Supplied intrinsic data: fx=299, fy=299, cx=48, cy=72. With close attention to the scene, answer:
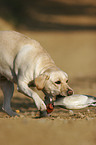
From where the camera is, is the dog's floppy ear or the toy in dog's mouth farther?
the toy in dog's mouth

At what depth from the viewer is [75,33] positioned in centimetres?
2078

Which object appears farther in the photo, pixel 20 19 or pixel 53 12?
pixel 53 12

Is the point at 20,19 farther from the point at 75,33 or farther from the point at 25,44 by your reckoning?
the point at 25,44

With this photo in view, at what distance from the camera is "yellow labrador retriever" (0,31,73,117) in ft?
17.0

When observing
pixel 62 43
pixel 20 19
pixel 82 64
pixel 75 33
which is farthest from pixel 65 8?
pixel 82 64

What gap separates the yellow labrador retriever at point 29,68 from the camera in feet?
17.0

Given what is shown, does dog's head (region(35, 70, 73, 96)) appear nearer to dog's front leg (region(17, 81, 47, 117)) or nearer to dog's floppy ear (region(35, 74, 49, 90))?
dog's floppy ear (region(35, 74, 49, 90))

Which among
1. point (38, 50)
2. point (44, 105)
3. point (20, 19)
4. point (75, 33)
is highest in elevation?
point (20, 19)

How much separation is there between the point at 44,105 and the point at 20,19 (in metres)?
20.2

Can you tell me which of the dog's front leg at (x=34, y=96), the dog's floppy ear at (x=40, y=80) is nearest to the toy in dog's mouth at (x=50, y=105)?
Result: the dog's front leg at (x=34, y=96)

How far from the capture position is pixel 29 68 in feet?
17.4

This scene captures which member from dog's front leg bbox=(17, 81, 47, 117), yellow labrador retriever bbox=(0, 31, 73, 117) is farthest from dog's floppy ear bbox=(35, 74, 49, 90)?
dog's front leg bbox=(17, 81, 47, 117)

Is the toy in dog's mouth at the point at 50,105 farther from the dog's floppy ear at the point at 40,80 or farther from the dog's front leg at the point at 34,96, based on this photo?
the dog's floppy ear at the point at 40,80

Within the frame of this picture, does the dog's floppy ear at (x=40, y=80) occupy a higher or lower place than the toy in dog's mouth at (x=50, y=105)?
higher
